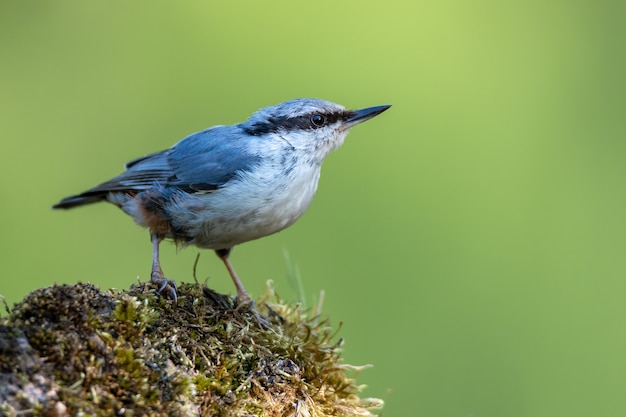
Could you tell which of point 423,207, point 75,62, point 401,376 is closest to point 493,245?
point 423,207

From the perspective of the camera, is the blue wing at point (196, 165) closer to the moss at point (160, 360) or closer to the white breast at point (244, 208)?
the white breast at point (244, 208)

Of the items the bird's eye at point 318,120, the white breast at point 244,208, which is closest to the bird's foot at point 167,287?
the white breast at point 244,208

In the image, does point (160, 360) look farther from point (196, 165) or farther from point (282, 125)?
point (282, 125)

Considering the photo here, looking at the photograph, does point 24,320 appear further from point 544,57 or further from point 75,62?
point 544,57

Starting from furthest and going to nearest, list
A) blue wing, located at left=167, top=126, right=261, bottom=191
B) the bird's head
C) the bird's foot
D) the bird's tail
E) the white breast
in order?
the bird's tail < the bird's head < blue wing, located at left=167, top=126, right=261, bottom=191 < the white breast < the bird's foot

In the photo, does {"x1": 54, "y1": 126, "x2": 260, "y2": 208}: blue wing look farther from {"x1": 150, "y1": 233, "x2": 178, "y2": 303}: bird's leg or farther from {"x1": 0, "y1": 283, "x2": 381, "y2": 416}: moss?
{"x1": 0, "y1": 283, "x2": 381, "y2": 416}: moss

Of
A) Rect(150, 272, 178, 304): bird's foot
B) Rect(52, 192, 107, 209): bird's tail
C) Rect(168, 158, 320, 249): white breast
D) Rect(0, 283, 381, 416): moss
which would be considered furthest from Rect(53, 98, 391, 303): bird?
Rect(0, 283, 381, 416): moss

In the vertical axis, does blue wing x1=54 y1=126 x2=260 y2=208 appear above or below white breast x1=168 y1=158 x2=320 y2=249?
above
